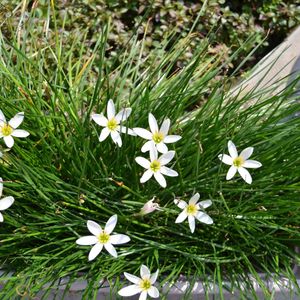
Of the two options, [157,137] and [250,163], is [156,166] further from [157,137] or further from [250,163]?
[250,163]

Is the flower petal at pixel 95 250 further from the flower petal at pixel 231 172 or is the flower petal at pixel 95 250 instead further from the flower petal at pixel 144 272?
the flower petal at pixel 231 172

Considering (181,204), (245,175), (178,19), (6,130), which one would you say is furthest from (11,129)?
(178,19)

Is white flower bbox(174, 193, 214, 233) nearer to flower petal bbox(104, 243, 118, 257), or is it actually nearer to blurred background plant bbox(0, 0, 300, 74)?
flower petal bbox(104, 243, 118, 257)

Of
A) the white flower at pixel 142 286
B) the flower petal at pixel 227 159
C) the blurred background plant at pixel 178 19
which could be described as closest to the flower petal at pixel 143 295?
the white flower at pixel 142 286

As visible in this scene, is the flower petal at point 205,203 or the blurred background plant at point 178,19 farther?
the blurred background plant at point 178,19

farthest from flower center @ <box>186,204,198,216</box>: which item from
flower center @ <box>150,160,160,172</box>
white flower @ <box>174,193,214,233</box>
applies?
flower center @ <box>150,160,160,172</box>

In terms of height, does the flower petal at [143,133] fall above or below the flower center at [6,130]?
above

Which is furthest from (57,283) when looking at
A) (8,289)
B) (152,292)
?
(152,292)
